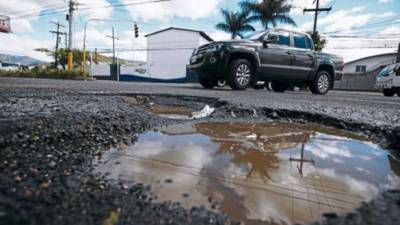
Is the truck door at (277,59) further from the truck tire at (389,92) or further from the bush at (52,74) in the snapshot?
the bush at (52,74)

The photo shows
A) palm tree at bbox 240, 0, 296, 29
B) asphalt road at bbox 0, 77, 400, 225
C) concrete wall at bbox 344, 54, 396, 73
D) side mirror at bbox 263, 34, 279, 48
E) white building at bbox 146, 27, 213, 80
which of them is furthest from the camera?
white building at bbox 146, 27, 213, 80

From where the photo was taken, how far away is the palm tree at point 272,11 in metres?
27.4

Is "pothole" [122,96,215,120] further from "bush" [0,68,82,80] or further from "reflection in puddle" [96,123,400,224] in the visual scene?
"bush" [0,68,82,80]

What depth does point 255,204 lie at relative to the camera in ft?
3.91

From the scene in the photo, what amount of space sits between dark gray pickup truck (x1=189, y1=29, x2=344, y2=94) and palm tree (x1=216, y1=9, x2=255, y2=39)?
2228 cm

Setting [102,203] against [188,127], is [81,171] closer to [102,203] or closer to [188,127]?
[102,203]

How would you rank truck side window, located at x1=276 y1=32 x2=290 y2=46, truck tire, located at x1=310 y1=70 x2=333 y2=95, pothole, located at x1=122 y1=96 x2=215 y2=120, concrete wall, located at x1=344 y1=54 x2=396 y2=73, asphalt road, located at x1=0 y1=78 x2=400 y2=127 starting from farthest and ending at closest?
concrete wall, located at x1=344 y1=54 x2=396 y2=73
truck tire, located at x1=310 y1=70 x2=333 y2=95
truck side window, located at x1=276 y1=32 x2=290 y2=46
asphalt road, located at x1=0 y1=78 x2=400 y2=127
pothole, located at x1=122 y1=96 x2=215 y2=120

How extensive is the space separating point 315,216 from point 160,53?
4253 centimetres

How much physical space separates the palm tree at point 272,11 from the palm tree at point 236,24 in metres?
1.37

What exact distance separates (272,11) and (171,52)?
1772 centimetres

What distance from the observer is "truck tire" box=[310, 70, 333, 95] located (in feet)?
27.8

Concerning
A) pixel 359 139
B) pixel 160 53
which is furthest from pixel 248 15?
pixel 359 139

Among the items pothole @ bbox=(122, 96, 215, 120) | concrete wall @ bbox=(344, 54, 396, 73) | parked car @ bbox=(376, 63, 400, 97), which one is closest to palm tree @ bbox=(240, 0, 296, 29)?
parked car @ bbox=(376, 63, 400, 97)

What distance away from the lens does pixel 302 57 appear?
7.78 metres
